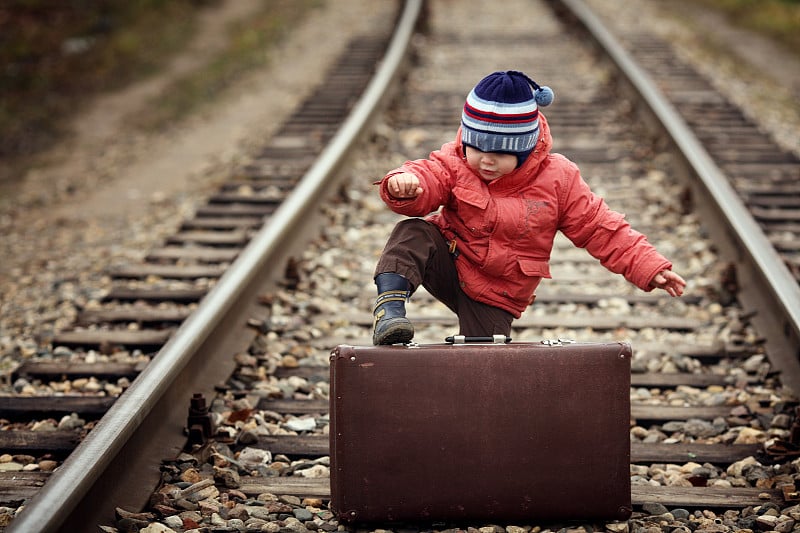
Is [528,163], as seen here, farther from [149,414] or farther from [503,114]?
[149,414]

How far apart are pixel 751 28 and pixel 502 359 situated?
10633 mm

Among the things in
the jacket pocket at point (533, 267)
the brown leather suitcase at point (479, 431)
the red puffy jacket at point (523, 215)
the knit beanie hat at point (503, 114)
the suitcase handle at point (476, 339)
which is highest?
the knit beanie hat at point (503, 114)

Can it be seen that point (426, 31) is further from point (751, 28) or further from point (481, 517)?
point (481, 517)

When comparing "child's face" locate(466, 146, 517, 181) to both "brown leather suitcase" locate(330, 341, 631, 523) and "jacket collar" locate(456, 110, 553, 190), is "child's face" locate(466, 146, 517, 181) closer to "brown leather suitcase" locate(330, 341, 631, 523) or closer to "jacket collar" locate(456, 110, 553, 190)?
"jacket collar" locate(456, 110, 553, 190)

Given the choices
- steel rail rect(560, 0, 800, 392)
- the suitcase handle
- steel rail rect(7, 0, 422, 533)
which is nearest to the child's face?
the suitcase handle

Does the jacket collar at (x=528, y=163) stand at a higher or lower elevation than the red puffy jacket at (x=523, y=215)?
higher

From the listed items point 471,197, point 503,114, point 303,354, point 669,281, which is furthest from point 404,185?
point 303,354

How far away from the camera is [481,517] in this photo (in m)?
2.89

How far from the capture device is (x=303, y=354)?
13.9ft

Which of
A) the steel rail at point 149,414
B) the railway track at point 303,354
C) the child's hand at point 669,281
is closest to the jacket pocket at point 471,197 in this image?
the child's hand at point 669,281

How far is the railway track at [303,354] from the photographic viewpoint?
308 centimetres

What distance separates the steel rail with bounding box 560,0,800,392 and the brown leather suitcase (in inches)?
52.7

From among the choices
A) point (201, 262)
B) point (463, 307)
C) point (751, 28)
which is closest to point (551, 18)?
point (751, 28)

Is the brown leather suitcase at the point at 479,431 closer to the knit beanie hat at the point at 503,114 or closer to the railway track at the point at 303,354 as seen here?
the railway track at the point at 303,354
